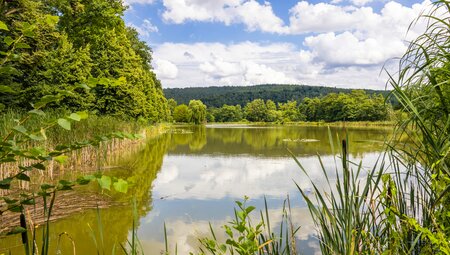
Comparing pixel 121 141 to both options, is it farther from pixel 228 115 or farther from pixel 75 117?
pixel 228 115

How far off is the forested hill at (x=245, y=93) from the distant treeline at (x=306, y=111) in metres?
20.7

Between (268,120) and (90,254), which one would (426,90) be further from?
(268,120)

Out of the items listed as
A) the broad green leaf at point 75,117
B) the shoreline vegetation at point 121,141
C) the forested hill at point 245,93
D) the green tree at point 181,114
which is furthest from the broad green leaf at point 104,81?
the forested hill at point 245,93

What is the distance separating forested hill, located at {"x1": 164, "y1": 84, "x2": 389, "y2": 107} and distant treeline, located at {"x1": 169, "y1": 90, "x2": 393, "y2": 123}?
20702 mm

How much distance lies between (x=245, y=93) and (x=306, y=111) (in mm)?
62752

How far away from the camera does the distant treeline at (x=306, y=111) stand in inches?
2547

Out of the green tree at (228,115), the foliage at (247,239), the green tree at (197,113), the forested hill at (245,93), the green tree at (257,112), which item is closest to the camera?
the foliage at (247,239)

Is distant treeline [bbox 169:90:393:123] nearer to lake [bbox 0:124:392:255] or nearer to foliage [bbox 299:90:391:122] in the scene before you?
foliage [bbox 299:90:391:122]

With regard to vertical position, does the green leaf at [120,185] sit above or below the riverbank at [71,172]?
above

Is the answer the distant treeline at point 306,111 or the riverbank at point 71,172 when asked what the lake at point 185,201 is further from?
the distant treeline at point 306,111

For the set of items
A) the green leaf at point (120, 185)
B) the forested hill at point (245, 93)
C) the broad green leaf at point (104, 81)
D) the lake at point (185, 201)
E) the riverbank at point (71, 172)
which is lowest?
the lake at point (185, 201)

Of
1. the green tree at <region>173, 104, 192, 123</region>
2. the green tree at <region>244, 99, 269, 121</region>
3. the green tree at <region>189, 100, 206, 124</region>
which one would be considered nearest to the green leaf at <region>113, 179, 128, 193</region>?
the green tree at <region>189, 100, 206, 124</region>

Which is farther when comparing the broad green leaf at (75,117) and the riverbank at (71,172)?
the riverbank at (71,172)

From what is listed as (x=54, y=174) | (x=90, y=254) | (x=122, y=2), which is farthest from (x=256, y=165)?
(x=122, y=2)
